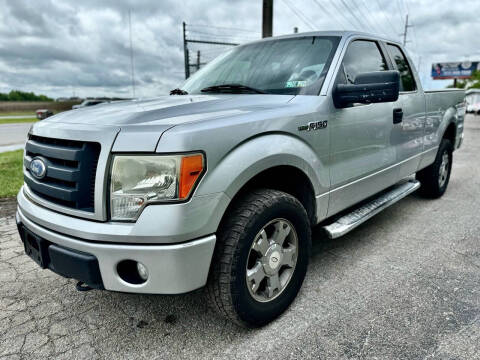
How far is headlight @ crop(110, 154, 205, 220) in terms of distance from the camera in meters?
1.65

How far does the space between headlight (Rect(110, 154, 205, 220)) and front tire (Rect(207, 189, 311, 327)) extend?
359 mm

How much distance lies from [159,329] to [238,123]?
130 cm

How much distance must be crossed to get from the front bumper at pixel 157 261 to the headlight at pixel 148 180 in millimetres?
164

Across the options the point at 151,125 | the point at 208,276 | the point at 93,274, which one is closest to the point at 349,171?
the point at 208,276

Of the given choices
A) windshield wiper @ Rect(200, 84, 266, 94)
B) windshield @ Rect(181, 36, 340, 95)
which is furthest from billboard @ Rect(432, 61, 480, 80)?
windshield wiper @ Rect(200, 84, 266, 94)

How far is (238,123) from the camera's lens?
1885 millimetres

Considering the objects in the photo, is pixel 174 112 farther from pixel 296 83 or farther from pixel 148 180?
pixel 296 83

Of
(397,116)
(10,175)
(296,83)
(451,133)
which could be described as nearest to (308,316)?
(296,83)

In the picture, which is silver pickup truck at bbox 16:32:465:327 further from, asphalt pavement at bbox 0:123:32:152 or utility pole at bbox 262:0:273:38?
utility pole at bbox 262:0:273:38

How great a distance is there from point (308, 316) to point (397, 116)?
6.48ft

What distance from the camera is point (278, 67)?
9.09ft

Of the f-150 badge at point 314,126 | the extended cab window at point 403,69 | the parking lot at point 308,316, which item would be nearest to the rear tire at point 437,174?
the extended cab window at point 403,69

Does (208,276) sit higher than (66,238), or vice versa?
(66,238)

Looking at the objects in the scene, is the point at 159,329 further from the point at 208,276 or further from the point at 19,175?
the point at 19,175
